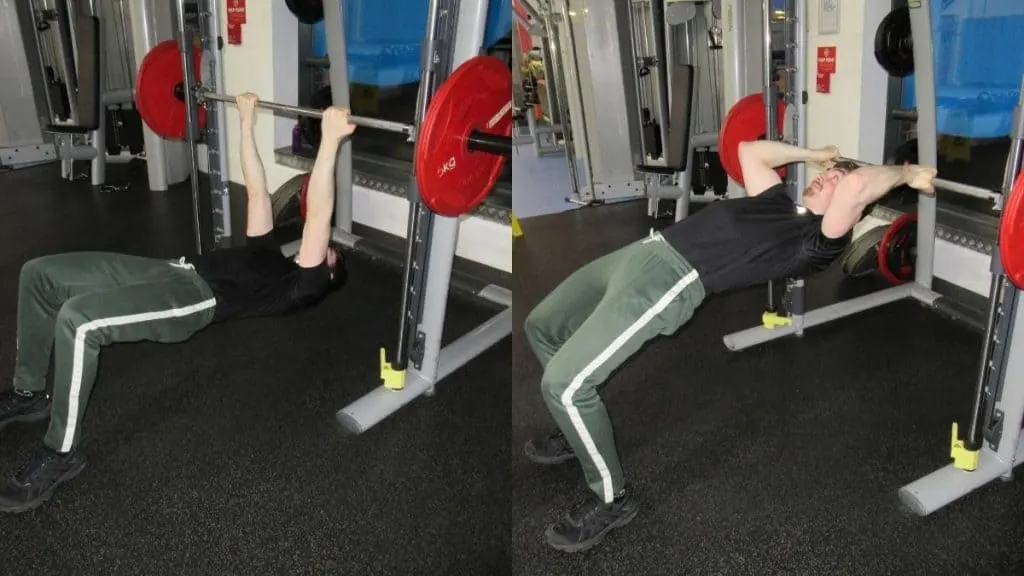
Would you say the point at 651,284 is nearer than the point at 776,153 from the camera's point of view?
Yes

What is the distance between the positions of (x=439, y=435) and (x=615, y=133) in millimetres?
2574

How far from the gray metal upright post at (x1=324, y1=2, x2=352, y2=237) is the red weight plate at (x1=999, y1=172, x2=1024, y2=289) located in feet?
8.57

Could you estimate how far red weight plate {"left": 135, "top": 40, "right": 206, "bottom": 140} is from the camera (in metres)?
2.95

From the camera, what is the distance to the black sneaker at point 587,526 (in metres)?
1.69

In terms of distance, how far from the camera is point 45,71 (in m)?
4.73

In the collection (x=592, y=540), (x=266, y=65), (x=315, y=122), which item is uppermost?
(x=266, y=65)

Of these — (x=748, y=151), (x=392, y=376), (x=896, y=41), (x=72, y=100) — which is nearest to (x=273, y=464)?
(x=392, y=376)

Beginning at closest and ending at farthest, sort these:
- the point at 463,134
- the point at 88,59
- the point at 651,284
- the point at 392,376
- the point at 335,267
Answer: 1. the point at 651,284
2. the point at 463,134
3. the point at 335,267
4. the point at 392,376
5. the point at 88,59

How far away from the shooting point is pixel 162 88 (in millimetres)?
3055

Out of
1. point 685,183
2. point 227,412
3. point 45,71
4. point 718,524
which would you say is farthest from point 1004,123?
point 45,71

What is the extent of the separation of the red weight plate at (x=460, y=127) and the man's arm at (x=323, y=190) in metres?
0.24

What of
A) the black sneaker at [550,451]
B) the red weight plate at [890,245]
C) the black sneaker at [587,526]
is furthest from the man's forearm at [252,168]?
the red weight plate at [890,245]

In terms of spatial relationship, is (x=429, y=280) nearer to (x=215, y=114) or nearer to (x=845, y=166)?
(x=845, y=166)

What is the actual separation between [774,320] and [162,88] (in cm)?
258
